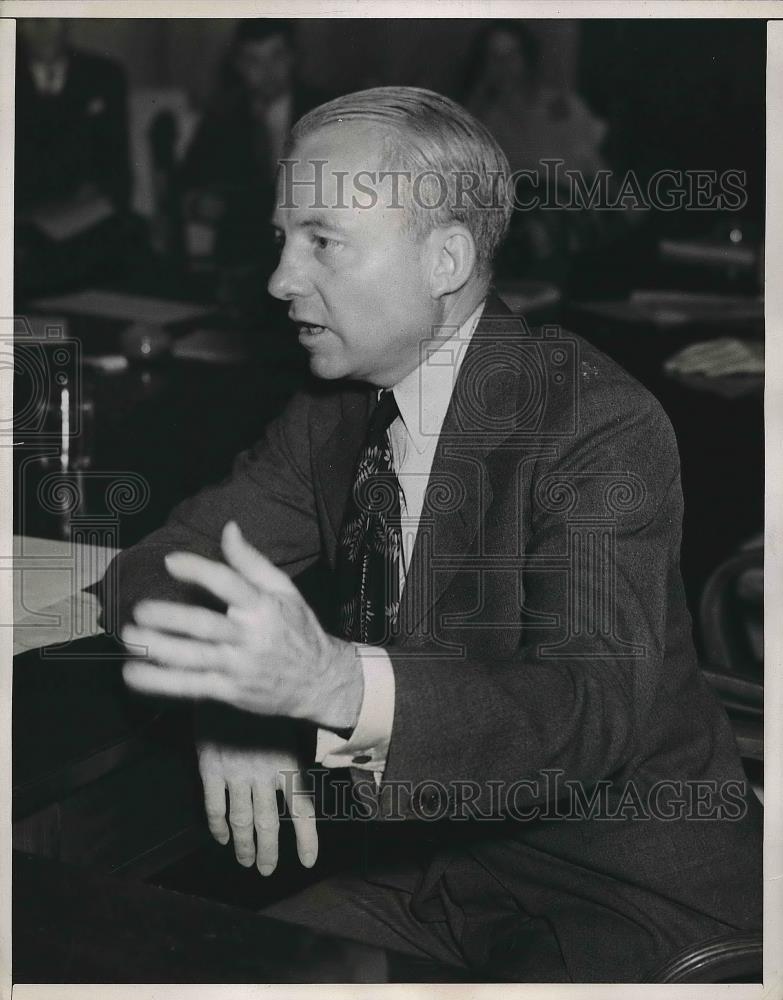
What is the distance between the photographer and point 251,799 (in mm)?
1000

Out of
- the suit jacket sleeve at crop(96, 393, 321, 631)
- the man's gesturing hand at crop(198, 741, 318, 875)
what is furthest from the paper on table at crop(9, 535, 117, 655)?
the man's gesturing hand at crop(198, 741, 318, 875)

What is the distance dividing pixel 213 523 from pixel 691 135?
313 centimetres

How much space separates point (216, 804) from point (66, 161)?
148 inches

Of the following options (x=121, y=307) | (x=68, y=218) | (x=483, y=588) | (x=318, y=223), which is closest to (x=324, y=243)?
(x=318, y=223)

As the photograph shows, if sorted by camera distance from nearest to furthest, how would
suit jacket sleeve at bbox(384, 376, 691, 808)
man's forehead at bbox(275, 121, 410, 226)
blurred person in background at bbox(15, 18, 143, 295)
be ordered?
suit jacket sleeve at bbox(384, 376, 691, 808)
man's forehead at bbox(275, 121, 410, 226)
blurred person in background at bbox(15, 18, 143, 295)

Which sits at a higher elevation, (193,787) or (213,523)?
Answer: (213,523)

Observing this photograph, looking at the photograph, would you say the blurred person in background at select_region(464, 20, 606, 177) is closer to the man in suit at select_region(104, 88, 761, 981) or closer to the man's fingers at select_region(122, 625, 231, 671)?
the man in suit at select_region(104, 88, 761, 981)

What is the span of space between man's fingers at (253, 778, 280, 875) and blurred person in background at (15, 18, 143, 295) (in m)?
2.97

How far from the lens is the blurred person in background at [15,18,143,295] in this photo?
12.5 feet

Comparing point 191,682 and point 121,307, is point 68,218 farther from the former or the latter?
point 191,682

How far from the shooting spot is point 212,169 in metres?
4.70

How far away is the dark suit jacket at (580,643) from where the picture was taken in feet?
2.67

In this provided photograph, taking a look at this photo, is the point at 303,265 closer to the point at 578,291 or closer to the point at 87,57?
the point at 578,291

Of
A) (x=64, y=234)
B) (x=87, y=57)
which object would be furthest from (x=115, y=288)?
(x=87, y=57)
